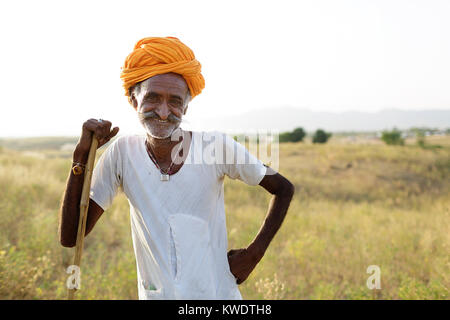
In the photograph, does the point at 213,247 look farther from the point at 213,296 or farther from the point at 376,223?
the point at 376,223

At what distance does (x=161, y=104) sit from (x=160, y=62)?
0.80 ft

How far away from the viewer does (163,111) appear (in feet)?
6.42

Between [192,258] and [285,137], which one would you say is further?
[285,137]

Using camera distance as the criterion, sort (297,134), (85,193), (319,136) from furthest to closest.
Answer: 1. (319,136)
2. (297,134)
3. (85,193)

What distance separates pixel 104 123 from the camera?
1926 mm

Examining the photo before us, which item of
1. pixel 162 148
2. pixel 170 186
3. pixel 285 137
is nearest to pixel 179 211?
pixel 170 186

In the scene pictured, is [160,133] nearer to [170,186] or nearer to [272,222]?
[170,186]

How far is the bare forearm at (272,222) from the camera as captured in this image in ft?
6.84

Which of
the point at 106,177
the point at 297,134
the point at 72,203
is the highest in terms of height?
the point at 297,134

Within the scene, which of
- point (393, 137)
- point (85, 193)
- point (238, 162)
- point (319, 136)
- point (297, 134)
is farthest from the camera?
point (319, 136)

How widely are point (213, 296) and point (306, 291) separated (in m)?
3.25

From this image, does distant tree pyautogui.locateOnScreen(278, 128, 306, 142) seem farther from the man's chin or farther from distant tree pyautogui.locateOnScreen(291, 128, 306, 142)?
the man's chin

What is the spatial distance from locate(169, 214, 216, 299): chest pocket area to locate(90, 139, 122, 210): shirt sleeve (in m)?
0.37
